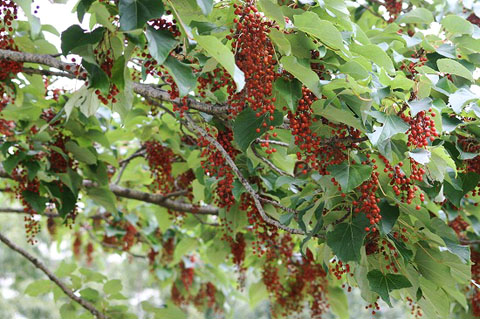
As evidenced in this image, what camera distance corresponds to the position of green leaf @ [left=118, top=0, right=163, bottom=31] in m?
1.45

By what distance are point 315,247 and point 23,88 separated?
1.93 m

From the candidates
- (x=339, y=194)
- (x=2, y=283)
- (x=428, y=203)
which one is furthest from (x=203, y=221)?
(x=2, y=283)

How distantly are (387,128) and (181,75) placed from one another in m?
0.64

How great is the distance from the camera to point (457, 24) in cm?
231

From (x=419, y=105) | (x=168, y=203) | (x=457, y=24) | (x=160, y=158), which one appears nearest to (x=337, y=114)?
(x=419, y=105)

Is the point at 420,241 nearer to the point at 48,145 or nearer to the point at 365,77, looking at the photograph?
the point at 365,77

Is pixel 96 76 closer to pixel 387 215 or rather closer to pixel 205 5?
pixel 205 5

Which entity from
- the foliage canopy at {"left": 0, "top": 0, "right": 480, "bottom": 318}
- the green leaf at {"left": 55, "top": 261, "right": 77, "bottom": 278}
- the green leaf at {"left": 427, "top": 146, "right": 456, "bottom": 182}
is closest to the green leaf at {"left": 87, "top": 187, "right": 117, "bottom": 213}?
the foliage canopy at {"left": 0, "top": 0, "right": 480, "bottom": 318}

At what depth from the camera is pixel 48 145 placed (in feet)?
9.28

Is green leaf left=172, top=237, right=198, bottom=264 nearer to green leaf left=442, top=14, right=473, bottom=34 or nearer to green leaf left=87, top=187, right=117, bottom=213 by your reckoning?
green leaf left=87, top=187, right=117, bottom=213

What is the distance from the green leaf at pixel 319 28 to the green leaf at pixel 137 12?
0.47m

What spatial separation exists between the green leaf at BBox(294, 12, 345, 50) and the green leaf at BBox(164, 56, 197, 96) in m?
0.41

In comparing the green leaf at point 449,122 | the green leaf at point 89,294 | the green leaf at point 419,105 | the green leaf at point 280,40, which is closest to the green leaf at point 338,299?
the green leaf at point 89,294

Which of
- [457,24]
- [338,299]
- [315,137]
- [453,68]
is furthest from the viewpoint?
[338,299]
